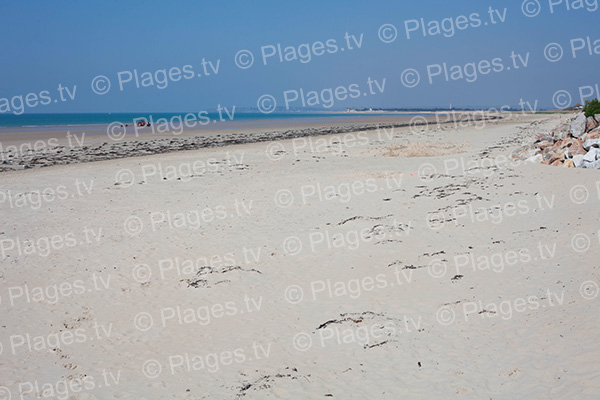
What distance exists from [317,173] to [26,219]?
9010 millimetres

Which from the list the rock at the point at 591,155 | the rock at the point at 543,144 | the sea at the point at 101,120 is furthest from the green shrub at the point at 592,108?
the sea at the point at 101,120

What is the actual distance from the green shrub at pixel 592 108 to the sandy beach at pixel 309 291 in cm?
538

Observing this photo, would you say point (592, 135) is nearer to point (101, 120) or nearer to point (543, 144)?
point (543, 144)

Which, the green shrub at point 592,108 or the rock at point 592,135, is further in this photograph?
the green shrub at point 592,108

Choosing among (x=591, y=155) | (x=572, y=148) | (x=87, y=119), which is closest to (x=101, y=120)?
(x=87, y=119)

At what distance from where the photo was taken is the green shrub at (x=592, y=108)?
17.4 metres

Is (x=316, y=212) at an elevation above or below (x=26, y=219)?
below

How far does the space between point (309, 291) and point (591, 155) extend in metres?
10.2

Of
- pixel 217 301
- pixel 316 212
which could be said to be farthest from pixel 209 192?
pixel 217 301

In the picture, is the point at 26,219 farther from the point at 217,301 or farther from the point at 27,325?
the point at 217,301

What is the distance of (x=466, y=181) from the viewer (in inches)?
547

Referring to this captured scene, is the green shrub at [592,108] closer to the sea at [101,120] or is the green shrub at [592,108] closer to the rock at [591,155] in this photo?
the rock at [591,155]

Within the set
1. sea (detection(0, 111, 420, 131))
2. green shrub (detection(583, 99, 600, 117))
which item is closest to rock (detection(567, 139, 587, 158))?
green shrub (detection(583, 99, 600, 117))

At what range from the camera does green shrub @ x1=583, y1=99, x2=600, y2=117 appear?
57.1 feet
